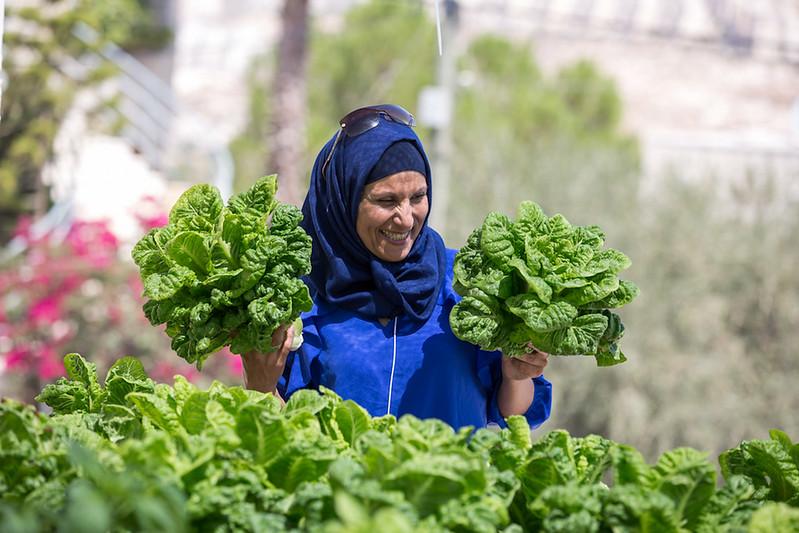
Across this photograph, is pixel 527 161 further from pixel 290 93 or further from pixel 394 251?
pixel 394 251

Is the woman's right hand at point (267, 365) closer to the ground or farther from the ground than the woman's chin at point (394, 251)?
closer to the ground

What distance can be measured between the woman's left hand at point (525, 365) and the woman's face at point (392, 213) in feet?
1.34

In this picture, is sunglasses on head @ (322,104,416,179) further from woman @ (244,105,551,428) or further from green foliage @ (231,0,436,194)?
green foliage @ (231,0,436,194)

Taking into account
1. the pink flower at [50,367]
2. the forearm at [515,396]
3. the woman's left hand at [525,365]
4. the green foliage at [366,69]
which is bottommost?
the pink flower at [50,367]

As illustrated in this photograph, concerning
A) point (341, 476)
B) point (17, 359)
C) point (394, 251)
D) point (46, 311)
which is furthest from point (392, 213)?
point (46, 311)

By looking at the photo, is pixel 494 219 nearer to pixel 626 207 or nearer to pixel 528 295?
pixel 528 295

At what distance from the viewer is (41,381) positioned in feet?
26.8

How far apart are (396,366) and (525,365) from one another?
0.35 m

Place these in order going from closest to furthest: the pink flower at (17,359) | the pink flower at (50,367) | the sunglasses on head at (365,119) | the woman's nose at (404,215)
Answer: the woman's nose at (404,215) < the sunglasses on head at (365,119) < the pink flower at (50,367) < the pink flower at (17,359)

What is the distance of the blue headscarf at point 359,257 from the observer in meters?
2.69

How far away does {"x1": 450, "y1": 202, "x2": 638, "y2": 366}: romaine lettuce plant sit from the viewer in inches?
93.0

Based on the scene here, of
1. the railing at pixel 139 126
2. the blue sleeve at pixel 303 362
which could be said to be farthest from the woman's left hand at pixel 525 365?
the railing at pixel 139 126

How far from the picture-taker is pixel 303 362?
9.01 feet

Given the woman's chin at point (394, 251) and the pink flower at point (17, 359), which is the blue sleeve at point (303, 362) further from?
the pink flower at point (17, 359)
